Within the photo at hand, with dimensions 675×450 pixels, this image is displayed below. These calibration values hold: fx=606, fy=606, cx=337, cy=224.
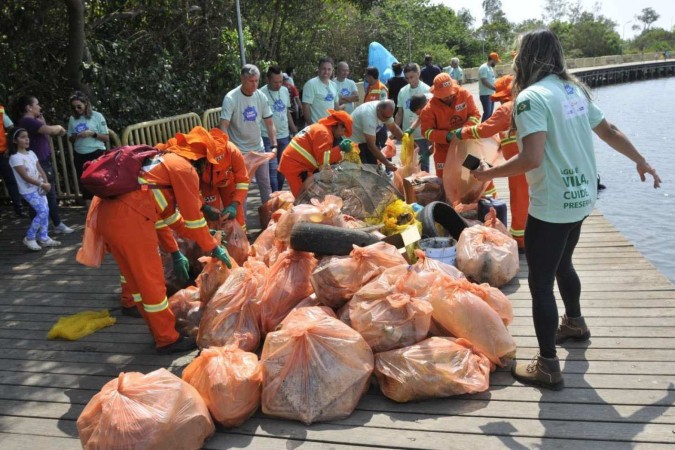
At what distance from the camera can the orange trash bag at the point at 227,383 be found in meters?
2.87

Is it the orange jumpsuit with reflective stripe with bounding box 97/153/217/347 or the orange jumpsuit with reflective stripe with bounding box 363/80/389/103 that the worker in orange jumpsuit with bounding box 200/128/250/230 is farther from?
the orange jumpsuit with reflective stripe with bounding box 363/80/389/103

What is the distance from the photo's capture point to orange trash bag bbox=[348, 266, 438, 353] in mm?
3156

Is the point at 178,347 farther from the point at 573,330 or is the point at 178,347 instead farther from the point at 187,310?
the point at 573,330

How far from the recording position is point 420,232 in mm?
4902

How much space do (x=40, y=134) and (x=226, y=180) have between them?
3381 millimetres

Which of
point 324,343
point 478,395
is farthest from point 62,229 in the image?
point 478,395

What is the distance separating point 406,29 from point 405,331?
27572 mm

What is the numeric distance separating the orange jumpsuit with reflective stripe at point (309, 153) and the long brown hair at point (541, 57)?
265 cm

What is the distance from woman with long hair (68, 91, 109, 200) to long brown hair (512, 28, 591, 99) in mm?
5397

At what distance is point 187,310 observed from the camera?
4.07 meters

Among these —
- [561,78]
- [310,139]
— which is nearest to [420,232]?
[310,139]

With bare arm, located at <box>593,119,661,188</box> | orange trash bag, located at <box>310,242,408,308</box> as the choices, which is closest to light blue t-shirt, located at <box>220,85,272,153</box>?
orange trash bag, located at <box>310,242,408,308</box>

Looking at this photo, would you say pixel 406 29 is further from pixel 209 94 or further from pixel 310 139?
pixel 310 139

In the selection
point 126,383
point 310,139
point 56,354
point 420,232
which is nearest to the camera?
point 126,383
